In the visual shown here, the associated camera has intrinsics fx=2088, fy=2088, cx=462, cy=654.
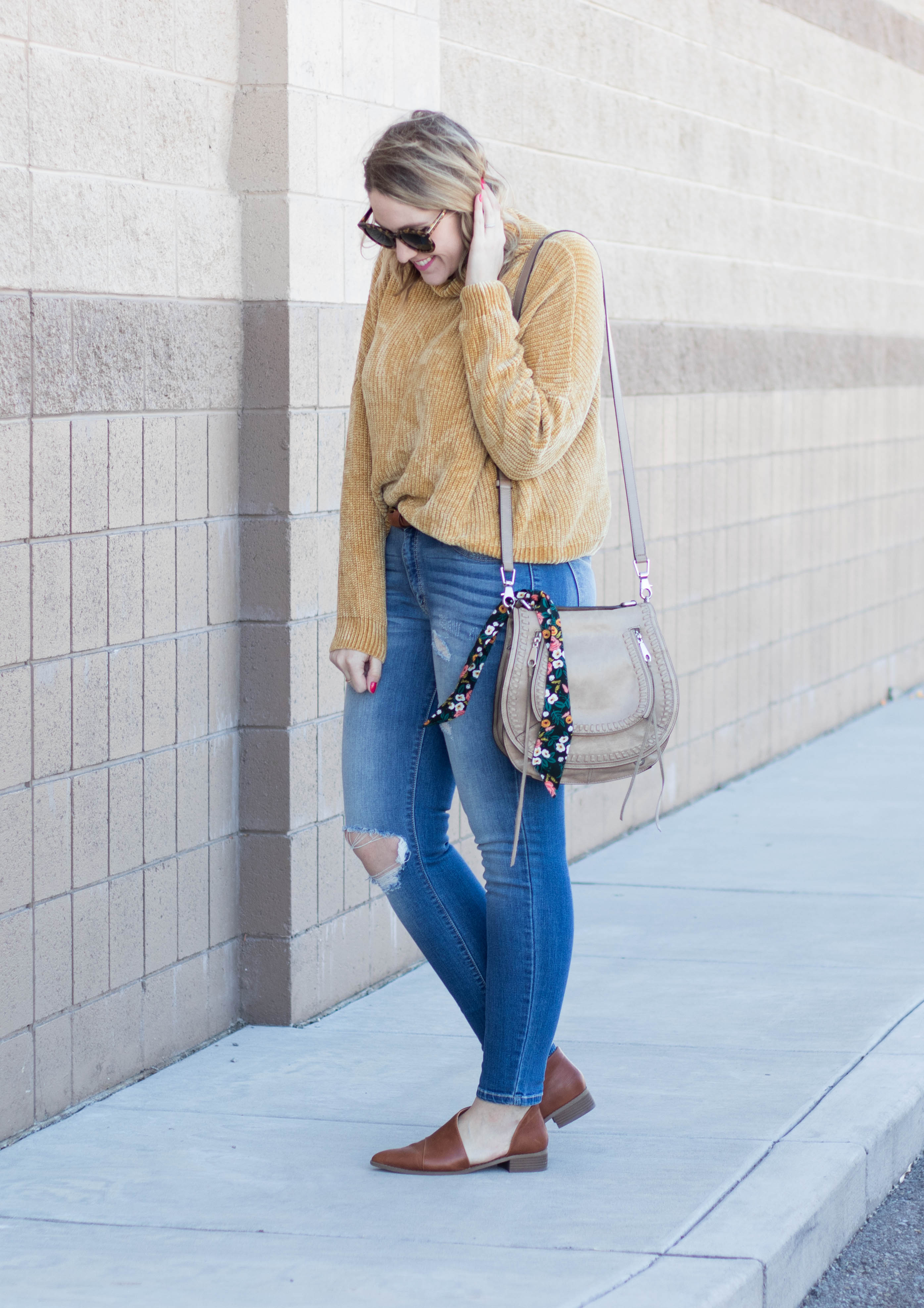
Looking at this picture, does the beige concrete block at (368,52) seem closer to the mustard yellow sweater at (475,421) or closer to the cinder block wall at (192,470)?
the cinder block wall at (192,470)

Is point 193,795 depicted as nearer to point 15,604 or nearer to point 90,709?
point 90,709

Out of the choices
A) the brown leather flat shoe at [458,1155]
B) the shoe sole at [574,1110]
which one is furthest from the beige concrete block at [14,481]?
the shoe sole at [574,1110]

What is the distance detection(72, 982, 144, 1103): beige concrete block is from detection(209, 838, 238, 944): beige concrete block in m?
0.35

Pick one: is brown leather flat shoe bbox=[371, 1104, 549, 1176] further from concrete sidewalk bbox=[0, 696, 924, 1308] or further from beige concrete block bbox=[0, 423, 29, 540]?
A: beige concrete block bbox=[0, 423, 29, 540]

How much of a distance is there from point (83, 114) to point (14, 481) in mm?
826

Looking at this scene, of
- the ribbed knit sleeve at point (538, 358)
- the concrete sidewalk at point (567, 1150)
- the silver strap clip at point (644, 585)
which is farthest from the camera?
the silver strap clip at point (644, 585)

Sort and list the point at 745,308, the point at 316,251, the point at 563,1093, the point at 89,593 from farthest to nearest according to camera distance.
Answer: the point at 745,308
the point at 316,251
the point at 89,593
the point at 563,1093

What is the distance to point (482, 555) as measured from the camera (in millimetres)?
3848

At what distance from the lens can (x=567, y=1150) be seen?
4199 millimetres

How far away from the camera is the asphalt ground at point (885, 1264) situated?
3.83 meters

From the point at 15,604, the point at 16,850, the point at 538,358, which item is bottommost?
the point at 16,850

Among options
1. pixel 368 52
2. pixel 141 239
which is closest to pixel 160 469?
pixel 141 239

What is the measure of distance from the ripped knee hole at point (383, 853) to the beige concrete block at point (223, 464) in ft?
4.04

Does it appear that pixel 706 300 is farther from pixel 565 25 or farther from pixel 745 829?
pixel 745 829
